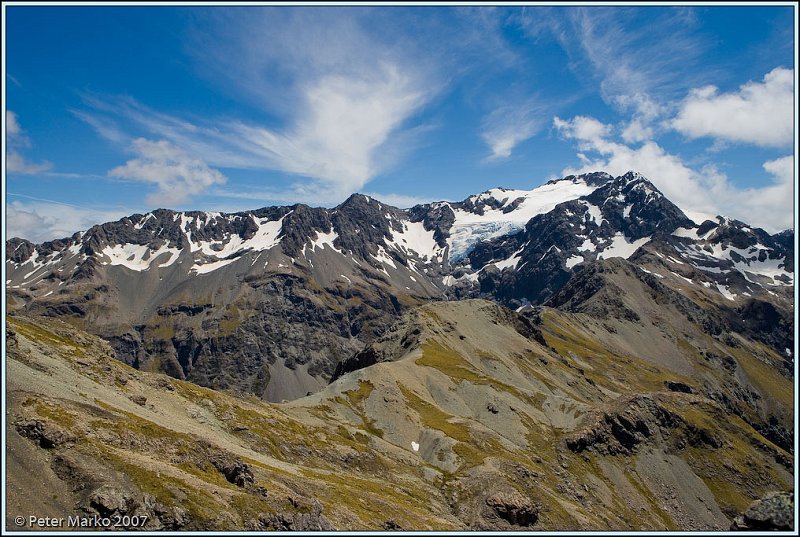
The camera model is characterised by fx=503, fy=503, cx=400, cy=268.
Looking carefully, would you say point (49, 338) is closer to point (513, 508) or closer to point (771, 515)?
point (513, 508)

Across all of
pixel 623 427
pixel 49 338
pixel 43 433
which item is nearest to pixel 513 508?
pixel 623 427

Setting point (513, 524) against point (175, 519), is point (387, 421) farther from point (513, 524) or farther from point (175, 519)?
point (175, 519)

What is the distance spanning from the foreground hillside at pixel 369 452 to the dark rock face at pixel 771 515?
47.6 meters

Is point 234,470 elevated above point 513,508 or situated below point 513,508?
above

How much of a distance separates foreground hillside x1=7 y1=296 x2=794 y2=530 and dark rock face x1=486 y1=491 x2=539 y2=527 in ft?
0.95

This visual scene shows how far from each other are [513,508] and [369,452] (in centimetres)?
3499

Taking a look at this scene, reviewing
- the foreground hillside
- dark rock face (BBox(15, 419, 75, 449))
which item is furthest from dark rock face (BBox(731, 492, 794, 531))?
dark rock face (BBox(15, 419, 75, 449))

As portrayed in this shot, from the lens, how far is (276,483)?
7331 cm

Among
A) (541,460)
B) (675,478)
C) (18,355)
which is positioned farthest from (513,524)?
(18,355)

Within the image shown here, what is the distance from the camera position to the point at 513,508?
4122 inches

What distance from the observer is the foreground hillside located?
2315 inches

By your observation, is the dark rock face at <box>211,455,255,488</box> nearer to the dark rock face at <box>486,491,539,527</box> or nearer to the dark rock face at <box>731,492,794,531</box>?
the dark rock face at <box>486,491,539,527</box>

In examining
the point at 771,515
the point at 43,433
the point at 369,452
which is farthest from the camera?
the point at 369,452

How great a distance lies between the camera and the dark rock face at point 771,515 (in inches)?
1721
